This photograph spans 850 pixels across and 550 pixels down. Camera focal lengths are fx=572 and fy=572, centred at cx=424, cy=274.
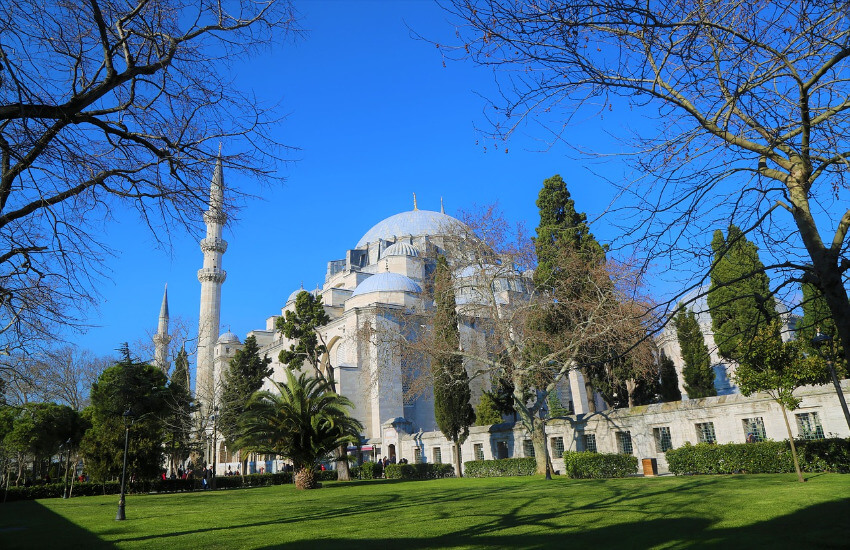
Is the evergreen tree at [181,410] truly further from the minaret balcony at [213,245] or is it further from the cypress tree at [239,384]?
the minaret balcony at [213,245]

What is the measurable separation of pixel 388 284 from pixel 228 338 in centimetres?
2183

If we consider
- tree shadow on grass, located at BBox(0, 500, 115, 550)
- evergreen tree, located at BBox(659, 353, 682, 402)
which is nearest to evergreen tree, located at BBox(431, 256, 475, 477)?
evergreen tree, located at BBox(659, 353, 682, 402)

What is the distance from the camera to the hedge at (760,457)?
14.3m

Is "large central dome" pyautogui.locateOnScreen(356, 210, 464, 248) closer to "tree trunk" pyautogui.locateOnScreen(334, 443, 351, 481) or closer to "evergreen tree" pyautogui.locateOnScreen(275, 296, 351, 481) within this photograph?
"evergreen tree" pyautogui.locateOnScreen(275, 296, 351, 481)

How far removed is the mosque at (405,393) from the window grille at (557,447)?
0.04m

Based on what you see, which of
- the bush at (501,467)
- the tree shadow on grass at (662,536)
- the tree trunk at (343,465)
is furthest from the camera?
the tree trunk at (343,465)

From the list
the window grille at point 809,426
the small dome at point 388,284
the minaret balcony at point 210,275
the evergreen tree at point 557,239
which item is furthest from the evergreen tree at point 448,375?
the minaret balcony at point 210,275

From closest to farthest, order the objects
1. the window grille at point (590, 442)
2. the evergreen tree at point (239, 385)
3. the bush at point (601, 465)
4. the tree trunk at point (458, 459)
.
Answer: the bush at point (601, 465) < the window grille at point (590, 442) < the tree trunk at point (458, 459) < the evergreen tree at point (239, 385)

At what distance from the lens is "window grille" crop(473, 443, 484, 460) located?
2795cm

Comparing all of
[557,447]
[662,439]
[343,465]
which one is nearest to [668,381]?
[557,447]

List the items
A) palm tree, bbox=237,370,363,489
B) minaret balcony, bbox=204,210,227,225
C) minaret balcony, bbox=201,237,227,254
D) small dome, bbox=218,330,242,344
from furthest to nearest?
Result: small dome, bbox=218,330,242,344, minaret balcony, bbox=201,237,227,254, palm tree, bbox=237,370,363,489, minaret balcony, bbox=204,210,227,225

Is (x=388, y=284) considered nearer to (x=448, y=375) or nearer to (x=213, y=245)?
(x=213, y=245)

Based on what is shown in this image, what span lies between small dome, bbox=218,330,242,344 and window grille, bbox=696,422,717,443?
45932mm

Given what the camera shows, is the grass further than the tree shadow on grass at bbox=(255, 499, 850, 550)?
Yes
